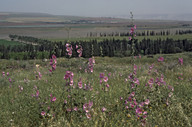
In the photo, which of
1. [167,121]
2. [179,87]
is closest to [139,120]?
[167,121]

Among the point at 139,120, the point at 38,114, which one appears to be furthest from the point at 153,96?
the point at 38,114

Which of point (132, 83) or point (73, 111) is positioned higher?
point (132, 83)

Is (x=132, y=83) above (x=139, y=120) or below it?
above

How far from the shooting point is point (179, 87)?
6.73 meters

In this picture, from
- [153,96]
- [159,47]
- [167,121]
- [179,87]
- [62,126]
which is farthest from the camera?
[159,47]

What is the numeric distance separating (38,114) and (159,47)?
84056 millimetres

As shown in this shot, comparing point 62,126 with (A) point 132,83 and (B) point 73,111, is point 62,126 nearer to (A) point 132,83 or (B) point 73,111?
(B) point 73,111

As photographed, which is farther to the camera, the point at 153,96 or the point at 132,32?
the point at 153,96

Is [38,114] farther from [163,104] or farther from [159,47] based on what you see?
[159,47]

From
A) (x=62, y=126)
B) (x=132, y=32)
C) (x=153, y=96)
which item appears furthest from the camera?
(x=153, y=96)

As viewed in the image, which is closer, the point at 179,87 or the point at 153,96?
the point at 153,96

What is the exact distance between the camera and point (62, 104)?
494 cm

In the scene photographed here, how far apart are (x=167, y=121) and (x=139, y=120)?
805 mm

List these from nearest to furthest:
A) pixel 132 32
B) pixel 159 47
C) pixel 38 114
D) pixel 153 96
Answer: pixel 38 114 → pixel 132 32 → pixel 153 96 → pixel 159 47
